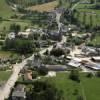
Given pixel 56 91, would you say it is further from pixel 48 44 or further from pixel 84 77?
pixel 48 44

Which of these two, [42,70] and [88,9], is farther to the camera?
[88,9]

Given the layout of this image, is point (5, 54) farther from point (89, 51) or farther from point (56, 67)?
point (89, 51)

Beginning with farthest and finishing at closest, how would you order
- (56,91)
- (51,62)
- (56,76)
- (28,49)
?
(28,49), (51,62), (56,76), (56,91)

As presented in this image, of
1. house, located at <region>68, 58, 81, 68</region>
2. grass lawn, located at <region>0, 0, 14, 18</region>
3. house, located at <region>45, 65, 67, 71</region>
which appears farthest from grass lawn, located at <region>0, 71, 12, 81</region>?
grass lawn, located at <region>0, 0, 14, 18</region>

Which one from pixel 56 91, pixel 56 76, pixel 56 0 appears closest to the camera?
pixel 56 91

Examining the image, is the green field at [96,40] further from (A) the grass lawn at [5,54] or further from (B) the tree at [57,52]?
(A) the grass lawn at [5,54]

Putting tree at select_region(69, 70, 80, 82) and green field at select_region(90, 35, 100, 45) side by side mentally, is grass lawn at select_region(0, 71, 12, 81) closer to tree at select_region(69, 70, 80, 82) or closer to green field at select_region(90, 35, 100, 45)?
tree at select_region(69, 70, 80, 82)

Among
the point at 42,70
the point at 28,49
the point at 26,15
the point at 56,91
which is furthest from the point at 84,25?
the point at 56,91
